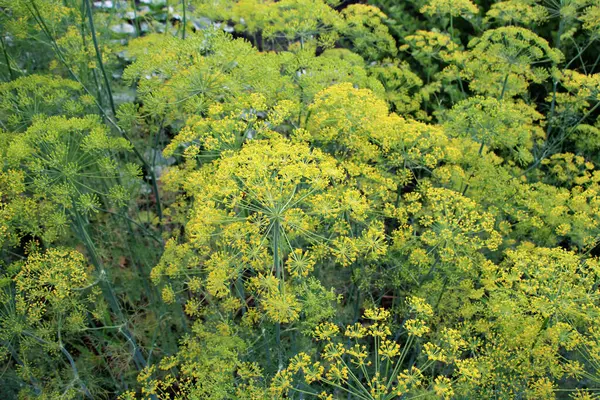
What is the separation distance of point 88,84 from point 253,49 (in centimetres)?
162

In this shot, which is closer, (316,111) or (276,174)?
(276,174)

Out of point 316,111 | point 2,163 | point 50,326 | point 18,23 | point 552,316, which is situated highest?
point 18,23

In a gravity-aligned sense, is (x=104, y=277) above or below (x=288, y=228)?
below

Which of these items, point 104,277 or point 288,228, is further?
point 104,277

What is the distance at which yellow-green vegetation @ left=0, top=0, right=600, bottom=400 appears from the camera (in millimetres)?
2912

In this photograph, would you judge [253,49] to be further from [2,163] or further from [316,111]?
[2,163]

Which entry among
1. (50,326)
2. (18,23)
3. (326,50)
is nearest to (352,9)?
(326,50)

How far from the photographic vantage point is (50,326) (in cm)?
345

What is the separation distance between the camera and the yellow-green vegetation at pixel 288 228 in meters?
2.91

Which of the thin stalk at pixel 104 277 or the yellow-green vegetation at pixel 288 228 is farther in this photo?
the thin stalk at pixel 104 277

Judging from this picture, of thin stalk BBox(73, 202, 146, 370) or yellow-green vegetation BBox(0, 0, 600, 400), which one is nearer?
yellow-green vegetation BBox(0, 0, 600, 400)

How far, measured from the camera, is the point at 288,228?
2859 mm

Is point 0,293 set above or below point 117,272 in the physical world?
above

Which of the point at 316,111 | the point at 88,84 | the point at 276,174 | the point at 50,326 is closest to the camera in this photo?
the point at 276,174
